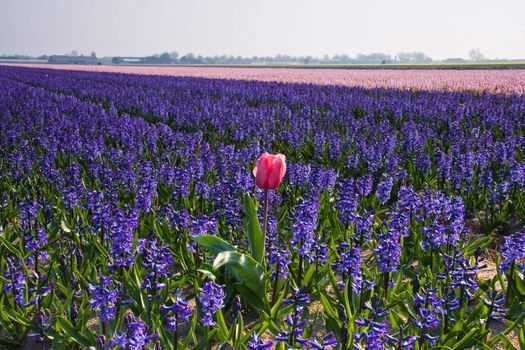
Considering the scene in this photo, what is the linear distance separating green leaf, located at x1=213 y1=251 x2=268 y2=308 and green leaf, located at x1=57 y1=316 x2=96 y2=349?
96cm

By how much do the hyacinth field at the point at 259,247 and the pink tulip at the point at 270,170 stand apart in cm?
2

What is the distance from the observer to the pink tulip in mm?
3154

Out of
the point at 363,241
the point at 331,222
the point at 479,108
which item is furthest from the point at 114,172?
the point at 479,108

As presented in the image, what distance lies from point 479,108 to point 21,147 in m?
10.9

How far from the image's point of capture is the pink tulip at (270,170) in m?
3.15

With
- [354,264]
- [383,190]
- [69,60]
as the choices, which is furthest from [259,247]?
[69,60]

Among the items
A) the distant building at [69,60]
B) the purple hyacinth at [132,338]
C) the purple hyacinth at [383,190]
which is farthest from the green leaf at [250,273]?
the distant building at [69,60]

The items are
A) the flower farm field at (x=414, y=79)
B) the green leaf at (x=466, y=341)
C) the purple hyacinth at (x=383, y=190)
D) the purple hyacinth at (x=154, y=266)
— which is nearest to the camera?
the green leaf at (x=466, y=341)

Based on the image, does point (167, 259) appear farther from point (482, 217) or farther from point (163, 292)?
point (482, 217)

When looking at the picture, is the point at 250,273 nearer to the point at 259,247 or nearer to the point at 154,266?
the point at 259,247

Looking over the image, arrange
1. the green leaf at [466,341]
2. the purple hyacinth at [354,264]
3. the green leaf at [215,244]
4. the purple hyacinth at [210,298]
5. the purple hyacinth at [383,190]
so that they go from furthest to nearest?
the purple hyacinth at [383,190]
the green leaf at [215,244]
the purple hyacinth at [354,264]
the green leaf at [466,341]
the purple hyacinth at [210,298]

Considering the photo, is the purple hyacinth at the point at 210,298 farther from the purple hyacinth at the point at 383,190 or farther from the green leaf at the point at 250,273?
the purple hyacinth at the point at 383,190

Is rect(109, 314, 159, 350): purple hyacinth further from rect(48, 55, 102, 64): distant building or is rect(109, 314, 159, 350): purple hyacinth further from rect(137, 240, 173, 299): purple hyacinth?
rect(48, 55, 102, 64): distant building

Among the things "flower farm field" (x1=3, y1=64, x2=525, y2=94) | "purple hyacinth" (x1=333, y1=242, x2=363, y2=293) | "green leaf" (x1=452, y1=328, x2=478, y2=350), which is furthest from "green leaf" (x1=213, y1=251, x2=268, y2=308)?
"flower farm field" (x1=3, y1=64, x2=525, y2=94)
